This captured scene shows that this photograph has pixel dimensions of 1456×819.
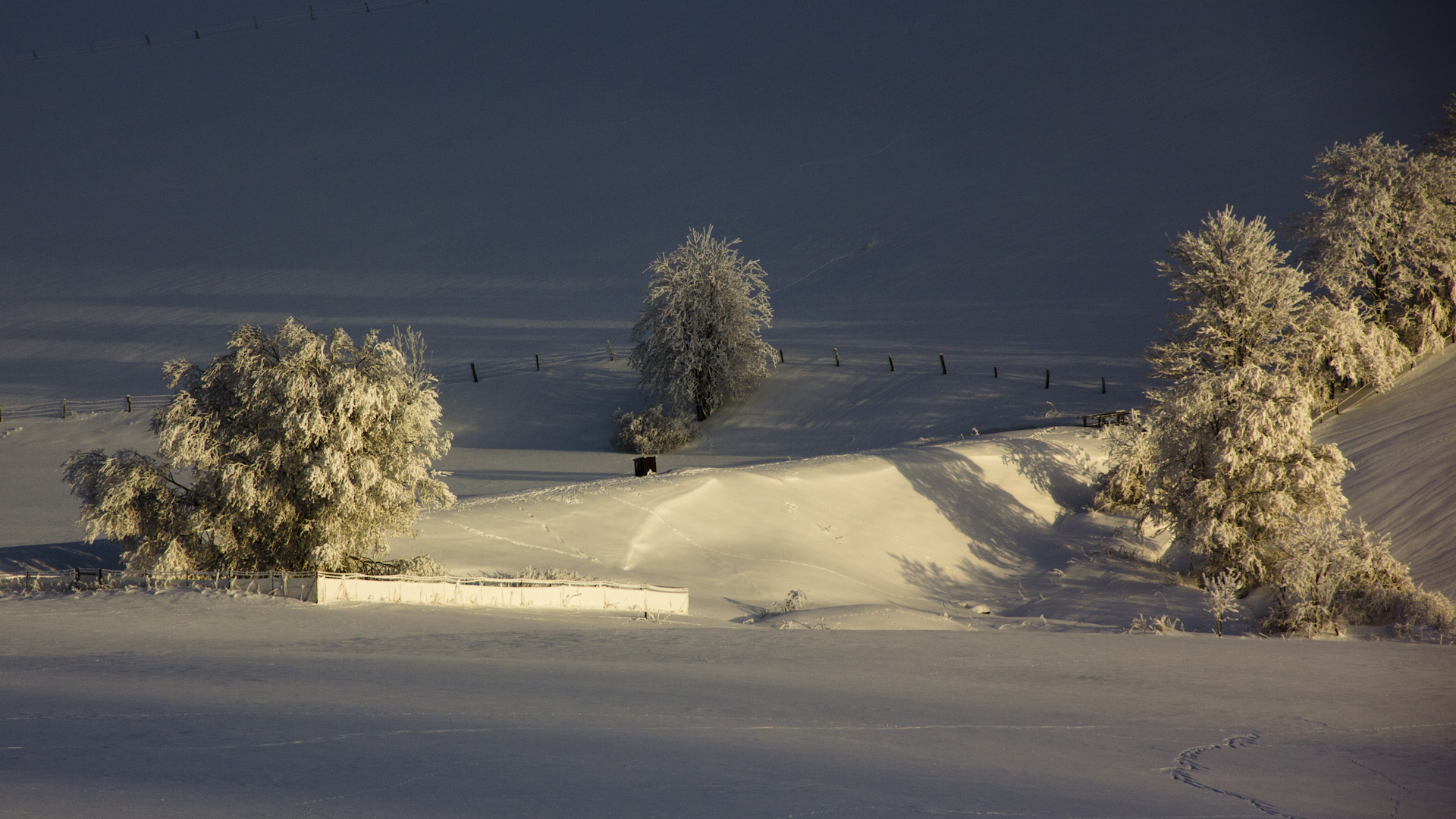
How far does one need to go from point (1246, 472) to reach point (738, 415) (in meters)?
23.2

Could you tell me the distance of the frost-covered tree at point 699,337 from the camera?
143ft

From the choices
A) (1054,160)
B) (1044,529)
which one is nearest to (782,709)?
(1044,529)

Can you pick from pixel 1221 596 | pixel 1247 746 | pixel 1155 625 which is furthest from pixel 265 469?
pixel 1221 596

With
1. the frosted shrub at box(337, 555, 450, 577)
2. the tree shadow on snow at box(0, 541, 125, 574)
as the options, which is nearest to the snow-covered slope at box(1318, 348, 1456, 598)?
the frosted shrub at box(337, 555, 450, 577)

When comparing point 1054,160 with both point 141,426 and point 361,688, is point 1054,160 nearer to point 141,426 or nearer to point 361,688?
point 141,426

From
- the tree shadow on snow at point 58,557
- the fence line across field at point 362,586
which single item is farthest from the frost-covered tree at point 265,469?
the tree shadow on snow at point 58,557

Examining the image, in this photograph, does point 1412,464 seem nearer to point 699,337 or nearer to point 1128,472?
point 1128,472

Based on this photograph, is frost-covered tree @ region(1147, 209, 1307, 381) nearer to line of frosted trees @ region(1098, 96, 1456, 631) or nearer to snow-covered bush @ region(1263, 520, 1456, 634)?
line of frosted trees @ region(1098, 96, 1456, 631)

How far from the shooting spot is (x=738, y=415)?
44531 mm

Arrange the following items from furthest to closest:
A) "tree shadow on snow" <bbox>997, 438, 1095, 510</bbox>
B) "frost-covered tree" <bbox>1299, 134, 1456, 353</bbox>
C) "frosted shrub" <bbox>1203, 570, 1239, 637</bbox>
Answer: "frost-covered tree" <bbox>1299, 134, 1456, 353</bbox>, "tree shadow on snow" <bbox>997, 438, 1095, 510</bbox>, "frosted shrub" <bbox>1203, 570, 1239, 637</bbox>

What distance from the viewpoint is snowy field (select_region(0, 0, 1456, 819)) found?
7.58m

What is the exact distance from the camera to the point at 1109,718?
9.73 m

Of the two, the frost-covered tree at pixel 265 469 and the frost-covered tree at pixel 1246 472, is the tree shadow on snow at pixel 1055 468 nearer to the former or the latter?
the frost-covered tree at pixel 1246 472

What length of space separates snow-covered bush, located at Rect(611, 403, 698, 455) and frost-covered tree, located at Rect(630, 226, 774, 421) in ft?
6.16
